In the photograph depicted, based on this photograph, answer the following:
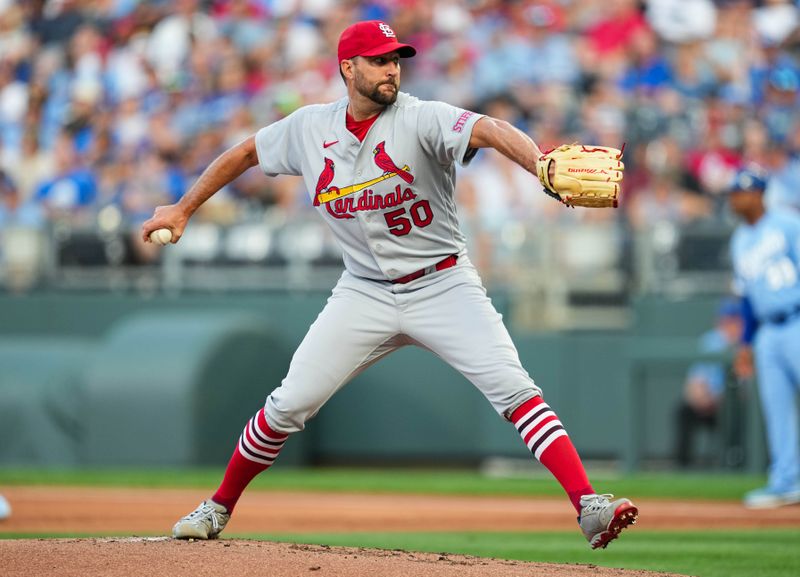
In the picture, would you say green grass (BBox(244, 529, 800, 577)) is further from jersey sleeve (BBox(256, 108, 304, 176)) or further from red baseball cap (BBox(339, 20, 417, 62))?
red baseball cap (BBox(339, 20, 417, 62))

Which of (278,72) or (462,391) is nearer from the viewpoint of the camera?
(462,391)

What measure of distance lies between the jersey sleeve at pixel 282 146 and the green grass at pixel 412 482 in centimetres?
491

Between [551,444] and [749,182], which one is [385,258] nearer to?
[551,444]

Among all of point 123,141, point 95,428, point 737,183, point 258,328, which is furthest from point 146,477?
point 737,183

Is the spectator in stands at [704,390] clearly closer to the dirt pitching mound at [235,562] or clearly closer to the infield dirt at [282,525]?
the infield dirt at [282,525]

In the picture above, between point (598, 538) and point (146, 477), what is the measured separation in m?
7.01

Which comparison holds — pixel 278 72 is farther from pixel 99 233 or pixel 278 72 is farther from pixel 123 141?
pixel 99 233

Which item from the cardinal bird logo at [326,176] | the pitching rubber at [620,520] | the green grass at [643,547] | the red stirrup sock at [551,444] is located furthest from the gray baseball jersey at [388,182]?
the green grass at [643,547]

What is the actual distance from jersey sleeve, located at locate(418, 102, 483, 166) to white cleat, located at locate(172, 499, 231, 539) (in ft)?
5.62

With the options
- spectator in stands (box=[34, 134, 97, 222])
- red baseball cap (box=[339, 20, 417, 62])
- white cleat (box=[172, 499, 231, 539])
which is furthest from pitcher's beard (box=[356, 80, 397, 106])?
spectator in stands (box=[34, 134, 97, 222])

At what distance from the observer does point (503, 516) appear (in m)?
8.70

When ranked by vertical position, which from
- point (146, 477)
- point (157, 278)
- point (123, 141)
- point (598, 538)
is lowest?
point (146, 477)

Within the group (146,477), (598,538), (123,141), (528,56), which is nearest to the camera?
(598,538)

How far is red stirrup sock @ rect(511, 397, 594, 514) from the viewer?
16.7ft
